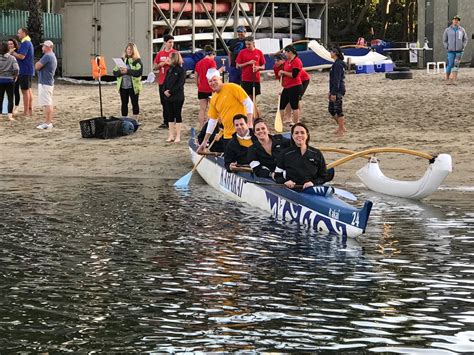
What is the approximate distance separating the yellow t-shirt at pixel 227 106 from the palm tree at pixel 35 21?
18.6m

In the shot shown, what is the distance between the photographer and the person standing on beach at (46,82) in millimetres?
22031

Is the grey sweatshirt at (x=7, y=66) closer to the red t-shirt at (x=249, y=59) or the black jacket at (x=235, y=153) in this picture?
the red t-shirt at (x=249, y=59)

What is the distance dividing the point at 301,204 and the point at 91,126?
8632 millimetres

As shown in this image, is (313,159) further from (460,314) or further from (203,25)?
(203,25)

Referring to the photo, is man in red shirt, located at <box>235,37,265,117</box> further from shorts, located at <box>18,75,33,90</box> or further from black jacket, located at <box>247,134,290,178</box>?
black jacket, located at <box>247,134,290,178</box>

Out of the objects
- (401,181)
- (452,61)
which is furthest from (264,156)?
(452,61)

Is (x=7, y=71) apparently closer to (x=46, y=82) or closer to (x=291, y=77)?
(x=46, y=82)

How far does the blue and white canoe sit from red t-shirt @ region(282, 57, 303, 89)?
14.1 ft

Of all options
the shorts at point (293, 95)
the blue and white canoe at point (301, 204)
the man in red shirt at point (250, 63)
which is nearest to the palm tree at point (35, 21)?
Answer: the man in red shirt at point (250, 63)

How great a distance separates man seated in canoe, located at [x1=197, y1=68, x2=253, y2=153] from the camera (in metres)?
16.2

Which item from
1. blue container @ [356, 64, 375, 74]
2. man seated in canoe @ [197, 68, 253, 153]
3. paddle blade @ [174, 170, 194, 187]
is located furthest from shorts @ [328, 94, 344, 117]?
blue container @ [356, 64, 375, 74]

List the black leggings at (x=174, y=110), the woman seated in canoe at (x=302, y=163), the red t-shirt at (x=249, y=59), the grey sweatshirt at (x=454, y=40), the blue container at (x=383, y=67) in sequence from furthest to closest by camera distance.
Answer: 1. the blue container at (x=383, y=67)
2. the grey sweatshirt at (x=454, y=40)
3. the red t-shirt at (x=249, y=59)
4. the black leggings at (x=174, y=110)
5. the woman seated in canoe at (x=302, y=163)

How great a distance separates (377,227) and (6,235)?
163 inches

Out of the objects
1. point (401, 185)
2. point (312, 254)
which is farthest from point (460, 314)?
point (401, 185)
